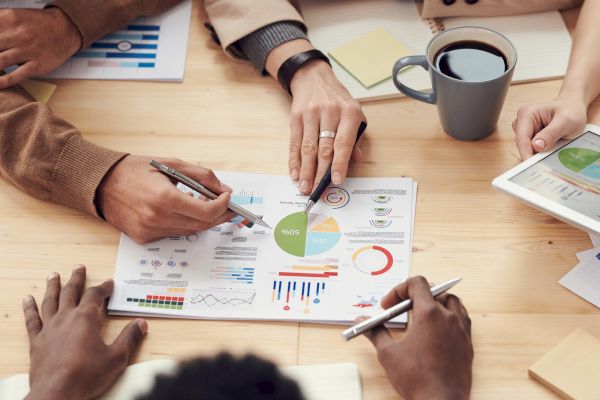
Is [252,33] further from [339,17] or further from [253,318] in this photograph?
[253,318]

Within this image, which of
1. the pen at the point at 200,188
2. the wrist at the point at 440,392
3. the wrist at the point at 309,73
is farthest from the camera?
the wrist at the point at 309,73

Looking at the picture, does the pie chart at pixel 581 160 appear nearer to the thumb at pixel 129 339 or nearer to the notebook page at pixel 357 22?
the notebook page at pixel 357 22

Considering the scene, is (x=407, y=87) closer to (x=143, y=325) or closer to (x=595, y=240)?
(x=595, y=240)

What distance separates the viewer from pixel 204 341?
0.91 meters

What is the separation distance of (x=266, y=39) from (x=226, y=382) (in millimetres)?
633

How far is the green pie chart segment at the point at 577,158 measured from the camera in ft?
3.18

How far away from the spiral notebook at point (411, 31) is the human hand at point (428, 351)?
1.45 ft

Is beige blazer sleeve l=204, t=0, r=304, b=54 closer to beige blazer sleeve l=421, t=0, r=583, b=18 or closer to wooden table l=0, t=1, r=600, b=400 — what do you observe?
wooden table l=0, t=1, r=600, b=400

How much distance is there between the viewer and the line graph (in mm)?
940

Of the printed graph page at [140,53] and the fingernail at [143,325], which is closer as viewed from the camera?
the fingernail at [143,325]

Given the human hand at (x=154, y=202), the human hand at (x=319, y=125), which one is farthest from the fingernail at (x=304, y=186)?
the human hand at (x=154, y=202)

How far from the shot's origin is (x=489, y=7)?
1.27 meters

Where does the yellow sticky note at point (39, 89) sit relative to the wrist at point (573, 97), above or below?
below

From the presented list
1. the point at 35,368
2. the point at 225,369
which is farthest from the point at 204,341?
the point at 35,368
